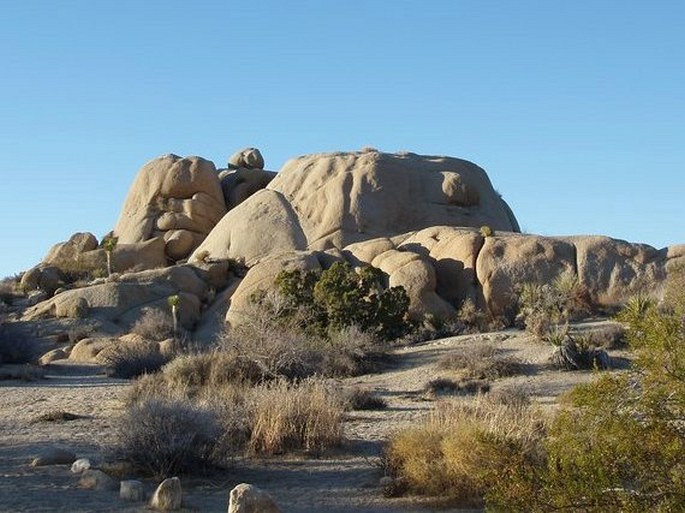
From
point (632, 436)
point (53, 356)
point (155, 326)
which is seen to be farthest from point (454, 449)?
point (155, 326)

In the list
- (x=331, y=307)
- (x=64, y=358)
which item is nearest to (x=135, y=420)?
(x=331, y=307)

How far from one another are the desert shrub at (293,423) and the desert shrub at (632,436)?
7701 millimetres

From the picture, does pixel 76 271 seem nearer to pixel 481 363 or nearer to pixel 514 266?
pixel 514 266

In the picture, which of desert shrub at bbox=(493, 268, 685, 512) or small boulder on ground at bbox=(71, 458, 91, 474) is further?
small boulder on ground at bbox=(71, 458, 91, 474)

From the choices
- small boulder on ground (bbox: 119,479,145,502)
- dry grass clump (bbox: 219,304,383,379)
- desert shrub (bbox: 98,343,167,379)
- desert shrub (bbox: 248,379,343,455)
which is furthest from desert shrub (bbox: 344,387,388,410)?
desert shrub (bbox: 98,343,167,379)

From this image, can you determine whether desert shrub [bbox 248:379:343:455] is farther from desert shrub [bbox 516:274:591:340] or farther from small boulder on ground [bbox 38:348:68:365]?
small boulder on ground [bbox 38:348:68:365]

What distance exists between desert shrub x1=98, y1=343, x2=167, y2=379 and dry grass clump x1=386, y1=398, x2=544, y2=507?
14878 millimetres

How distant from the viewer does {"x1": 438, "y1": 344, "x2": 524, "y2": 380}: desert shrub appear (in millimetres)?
22672

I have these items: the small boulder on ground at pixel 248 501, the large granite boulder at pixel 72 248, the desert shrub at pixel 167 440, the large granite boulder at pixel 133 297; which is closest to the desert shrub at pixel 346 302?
the large granite boulder at pixel 133 297

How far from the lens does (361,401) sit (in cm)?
1875

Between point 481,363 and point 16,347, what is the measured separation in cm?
1527

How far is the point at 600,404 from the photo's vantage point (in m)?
6.13

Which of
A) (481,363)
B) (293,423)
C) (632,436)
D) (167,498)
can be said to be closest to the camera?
(632,436)

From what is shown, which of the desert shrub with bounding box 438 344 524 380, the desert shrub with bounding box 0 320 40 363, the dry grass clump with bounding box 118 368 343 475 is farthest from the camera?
the desert shrub with bounding box 0 320 40 363
